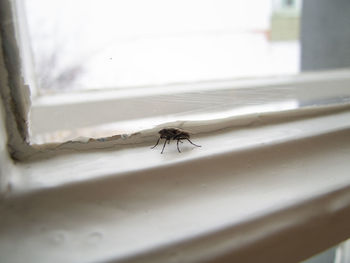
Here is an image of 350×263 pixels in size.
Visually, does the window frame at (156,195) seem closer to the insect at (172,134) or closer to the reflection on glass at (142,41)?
the insect at (172,134)

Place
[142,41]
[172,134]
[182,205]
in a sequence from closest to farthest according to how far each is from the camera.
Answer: [182,205]
[172,134]
[142,41]

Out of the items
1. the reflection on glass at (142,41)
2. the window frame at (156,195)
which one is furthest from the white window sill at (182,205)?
the reflection on glass at (142,41)

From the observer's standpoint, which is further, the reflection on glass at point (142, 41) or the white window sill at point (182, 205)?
the reflection on glass at point (142, 41)

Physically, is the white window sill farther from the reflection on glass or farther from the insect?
the reflection on glass

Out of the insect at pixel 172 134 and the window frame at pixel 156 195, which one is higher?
the insect at pixel 172 134

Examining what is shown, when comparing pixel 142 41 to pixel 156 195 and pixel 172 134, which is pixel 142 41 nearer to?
pixel 172 134

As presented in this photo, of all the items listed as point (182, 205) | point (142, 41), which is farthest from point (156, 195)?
point (142, 41)

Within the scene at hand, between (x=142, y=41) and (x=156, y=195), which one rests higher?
(x=142, y=41)

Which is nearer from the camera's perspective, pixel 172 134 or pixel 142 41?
pixel 172 134

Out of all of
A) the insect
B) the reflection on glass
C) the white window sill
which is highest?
the reflection on glass

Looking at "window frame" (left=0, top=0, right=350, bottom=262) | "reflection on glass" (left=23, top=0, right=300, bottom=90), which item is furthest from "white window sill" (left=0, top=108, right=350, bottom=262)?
"reflection on glass" (left=23, top=0, right=300, bottom=90)
